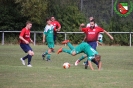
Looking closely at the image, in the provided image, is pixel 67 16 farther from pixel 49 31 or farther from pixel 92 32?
pixel 92 32

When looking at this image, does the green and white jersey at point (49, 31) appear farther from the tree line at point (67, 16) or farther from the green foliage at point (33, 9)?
the tree line at point (67, 16)

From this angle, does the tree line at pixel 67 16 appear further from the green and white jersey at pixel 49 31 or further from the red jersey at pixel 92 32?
the red jersey at pixel 92 32

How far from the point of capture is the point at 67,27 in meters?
47.1

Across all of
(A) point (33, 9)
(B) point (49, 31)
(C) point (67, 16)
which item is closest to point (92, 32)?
(B) point (49, 31)

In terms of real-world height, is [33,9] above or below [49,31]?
above

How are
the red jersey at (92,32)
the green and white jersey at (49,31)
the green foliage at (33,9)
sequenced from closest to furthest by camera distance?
the red jersey at (92,32) → the green and white jersey at (49,31) → the green foliage at (33,9)

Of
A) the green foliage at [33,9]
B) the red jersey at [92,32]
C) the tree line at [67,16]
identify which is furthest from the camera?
the tree line at [67,16]

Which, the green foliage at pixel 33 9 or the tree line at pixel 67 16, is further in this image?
the tree line at pixel 67 16

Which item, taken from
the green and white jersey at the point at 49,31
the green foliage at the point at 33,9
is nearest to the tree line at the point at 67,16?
the green foliage at the point at 33,9

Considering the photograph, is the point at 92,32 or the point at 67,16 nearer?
the point at 92,32

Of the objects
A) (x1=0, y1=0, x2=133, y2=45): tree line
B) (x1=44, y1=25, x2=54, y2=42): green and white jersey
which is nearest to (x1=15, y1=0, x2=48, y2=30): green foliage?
(x1=0, y1=0, x2=133, y2=45): tree line

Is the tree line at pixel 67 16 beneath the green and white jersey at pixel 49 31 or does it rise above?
above

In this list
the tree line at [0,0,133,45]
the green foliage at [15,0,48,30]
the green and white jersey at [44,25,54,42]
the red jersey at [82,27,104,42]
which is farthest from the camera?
the tree line at [0,0,133,45]

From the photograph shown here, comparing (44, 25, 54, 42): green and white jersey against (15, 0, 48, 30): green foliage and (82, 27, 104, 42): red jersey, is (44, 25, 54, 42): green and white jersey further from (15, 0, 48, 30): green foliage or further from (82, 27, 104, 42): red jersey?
(15, 0, 48, 30): green foliage
